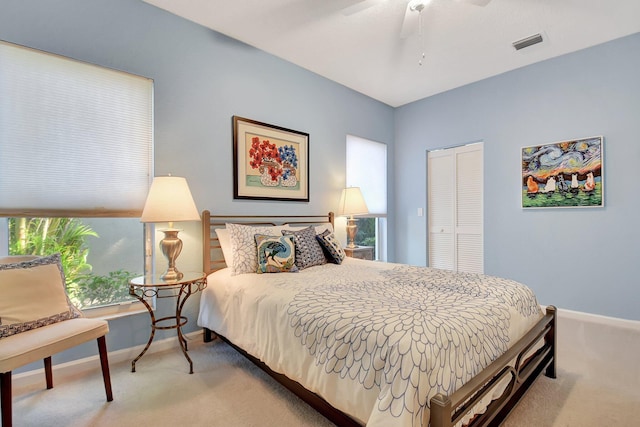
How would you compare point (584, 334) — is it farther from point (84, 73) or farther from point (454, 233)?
point (84, 73)

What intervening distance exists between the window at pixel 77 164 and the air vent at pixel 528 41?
3612mm

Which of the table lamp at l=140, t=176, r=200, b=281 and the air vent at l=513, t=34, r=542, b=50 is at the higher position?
the air vent at l=513, t=34, r=542, b=50

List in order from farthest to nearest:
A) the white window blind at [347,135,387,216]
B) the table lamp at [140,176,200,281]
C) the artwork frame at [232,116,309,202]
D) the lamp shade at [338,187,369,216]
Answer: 1. the white window blind at [347,135,387,216]
2. the lamp shade at [338,187,369,216]
3. the artwork frame at [232,116,309,202]
4. the table lamp at [140,176,200,281]

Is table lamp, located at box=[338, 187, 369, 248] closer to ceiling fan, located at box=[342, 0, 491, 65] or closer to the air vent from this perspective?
ceiling fan, located at box=[342, 0, 491, 65]

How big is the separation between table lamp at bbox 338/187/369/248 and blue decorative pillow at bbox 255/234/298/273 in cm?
142

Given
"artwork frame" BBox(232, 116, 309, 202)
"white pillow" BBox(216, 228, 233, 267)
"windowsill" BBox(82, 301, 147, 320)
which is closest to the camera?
"windowsill" BBox(82, 301, 147, 320)

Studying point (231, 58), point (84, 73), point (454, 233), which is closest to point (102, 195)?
point (84, 73)

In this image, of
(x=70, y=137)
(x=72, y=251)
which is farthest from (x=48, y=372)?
(x=70, y=137)

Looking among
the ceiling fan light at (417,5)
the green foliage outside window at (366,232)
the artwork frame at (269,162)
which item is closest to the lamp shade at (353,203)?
the artwork frame at (269,162)

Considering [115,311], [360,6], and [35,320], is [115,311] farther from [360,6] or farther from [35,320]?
[360,6]

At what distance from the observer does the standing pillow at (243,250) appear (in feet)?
8.34

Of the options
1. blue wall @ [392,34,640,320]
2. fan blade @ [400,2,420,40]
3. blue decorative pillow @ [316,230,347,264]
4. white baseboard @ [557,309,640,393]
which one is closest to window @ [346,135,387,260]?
blue wall @ [392,34,640,320]

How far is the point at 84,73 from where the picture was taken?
89.0 inches

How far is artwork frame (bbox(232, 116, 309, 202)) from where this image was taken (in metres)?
3.10
